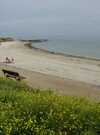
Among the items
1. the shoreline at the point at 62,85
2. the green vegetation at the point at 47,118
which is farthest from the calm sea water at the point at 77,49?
the green vegetation at the point at 47,118

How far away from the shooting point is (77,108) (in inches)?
254

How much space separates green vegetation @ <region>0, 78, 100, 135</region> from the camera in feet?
18.2

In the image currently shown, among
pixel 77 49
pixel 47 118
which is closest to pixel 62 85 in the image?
pixel 47 118

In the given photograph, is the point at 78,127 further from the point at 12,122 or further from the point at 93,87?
the point at 93,87

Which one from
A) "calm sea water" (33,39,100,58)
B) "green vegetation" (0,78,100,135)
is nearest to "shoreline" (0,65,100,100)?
"green vegetation" (0,78,100,135)

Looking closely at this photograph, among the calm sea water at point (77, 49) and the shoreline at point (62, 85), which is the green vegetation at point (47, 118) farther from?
the calm sea water at point (77, 49)

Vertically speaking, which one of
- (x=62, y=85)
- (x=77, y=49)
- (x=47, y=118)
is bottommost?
(x=77, y=49)

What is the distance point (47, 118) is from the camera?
6.02 meters

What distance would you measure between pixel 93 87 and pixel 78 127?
66.4 feet

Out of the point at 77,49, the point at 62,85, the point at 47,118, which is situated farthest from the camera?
the point at 77,49

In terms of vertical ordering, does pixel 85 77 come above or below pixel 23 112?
below

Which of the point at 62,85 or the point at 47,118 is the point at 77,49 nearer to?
the point at 62,85

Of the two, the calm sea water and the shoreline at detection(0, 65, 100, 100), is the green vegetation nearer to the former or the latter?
the shoreline at detection(0, 65, 100, 100)

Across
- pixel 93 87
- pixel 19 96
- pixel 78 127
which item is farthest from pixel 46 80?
pixel 78 127
